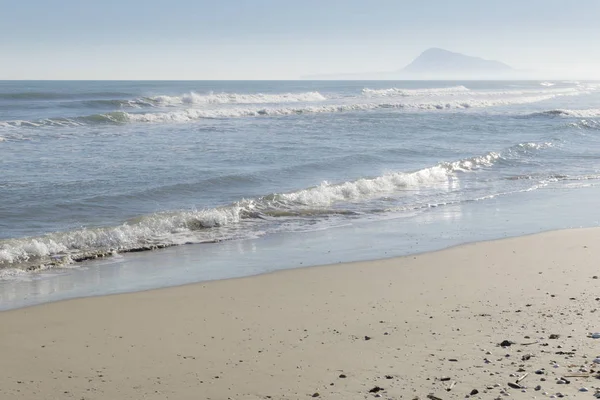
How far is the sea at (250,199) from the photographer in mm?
9391

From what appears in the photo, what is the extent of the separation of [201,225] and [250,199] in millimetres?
1975

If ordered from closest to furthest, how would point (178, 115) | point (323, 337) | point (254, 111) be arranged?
point (323, 337), point (178, 115), point (254, 111)

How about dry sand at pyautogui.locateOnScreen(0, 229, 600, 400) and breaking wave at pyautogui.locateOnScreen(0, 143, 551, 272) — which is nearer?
dry sand at pyautogui.locateOnScreen(0, 229, 600, 400)

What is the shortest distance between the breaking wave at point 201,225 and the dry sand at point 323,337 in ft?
8.19

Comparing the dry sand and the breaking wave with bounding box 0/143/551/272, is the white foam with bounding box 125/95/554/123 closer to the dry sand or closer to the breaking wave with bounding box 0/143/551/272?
the breaking wave with bounding box 0/143/551/272

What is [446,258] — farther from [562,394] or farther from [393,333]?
[562,394]

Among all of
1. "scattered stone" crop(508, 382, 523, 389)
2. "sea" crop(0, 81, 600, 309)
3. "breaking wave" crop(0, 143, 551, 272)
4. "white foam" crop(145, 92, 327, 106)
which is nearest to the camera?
"scattered stone" crop(508, 382, 523, 389)

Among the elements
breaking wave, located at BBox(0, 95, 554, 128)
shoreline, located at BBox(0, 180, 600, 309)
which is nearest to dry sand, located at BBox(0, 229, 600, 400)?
shoreline, located at BBox(0, 180, 600, 309)

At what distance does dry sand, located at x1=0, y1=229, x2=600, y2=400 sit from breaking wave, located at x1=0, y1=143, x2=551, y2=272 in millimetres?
2498

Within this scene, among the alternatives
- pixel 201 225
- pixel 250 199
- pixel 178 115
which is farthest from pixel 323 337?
pixel 178 115

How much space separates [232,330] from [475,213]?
7679mm

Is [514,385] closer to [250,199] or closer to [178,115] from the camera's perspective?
[250,199]

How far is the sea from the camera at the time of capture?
939cm

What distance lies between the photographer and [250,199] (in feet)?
44.2
